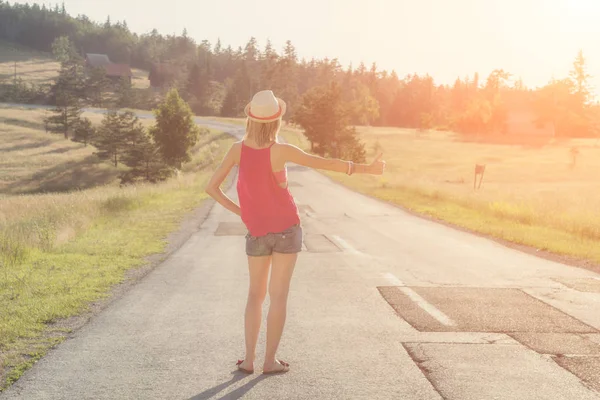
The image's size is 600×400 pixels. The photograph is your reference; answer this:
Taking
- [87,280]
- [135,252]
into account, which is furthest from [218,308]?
[135,252]

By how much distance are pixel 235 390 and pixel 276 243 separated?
1.13 meters

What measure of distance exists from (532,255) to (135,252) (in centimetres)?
797

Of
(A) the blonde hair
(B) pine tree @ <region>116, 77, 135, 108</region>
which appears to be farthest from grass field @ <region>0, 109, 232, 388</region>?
(B) pine tree @ <region>116, 77, 135, 108</region>

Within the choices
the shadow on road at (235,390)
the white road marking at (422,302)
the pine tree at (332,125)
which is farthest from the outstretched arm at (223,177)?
the pine tree at (332,125)

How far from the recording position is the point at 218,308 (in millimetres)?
6914

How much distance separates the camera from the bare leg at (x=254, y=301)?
4.70 m

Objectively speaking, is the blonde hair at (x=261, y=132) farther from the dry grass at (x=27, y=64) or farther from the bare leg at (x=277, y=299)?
the dry grass at (x=27, y=64)

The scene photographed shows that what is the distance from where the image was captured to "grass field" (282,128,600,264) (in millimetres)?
15992

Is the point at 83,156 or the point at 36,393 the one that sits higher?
the point at 36,393

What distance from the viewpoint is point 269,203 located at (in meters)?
4.59

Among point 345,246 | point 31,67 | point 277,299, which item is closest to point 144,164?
point 345,246

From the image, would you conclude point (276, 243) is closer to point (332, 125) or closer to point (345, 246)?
point (345, 246)

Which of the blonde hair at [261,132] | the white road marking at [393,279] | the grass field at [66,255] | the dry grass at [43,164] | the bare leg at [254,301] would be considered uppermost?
the blonde hair at [261,132]

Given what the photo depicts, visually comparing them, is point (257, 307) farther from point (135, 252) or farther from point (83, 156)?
point (83, 156)
